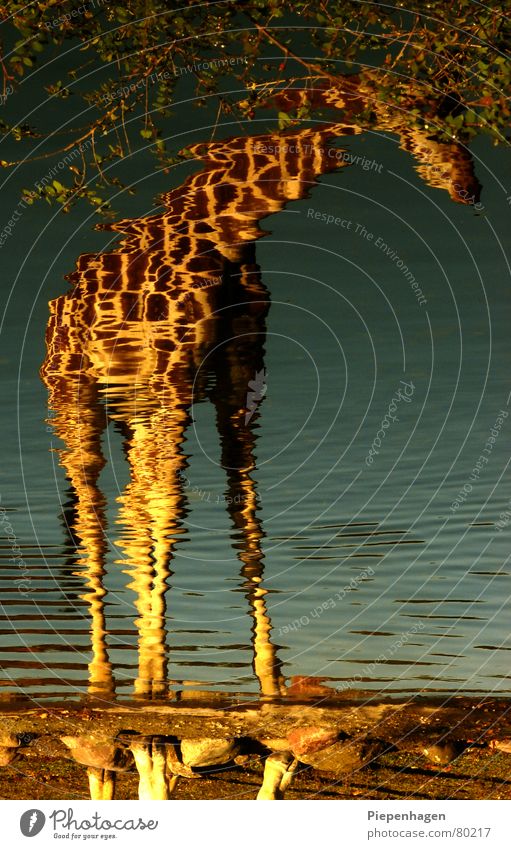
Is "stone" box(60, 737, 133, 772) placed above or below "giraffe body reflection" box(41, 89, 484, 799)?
below

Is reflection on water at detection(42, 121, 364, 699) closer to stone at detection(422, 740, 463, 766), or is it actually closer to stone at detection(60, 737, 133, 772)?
stone at detection(60, 737, 133, 772)

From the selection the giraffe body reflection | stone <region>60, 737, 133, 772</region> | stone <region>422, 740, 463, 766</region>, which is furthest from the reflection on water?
stone <region>422, 740, 463, 766</region>

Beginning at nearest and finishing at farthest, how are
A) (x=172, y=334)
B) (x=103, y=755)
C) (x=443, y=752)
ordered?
1. (x=103, y=755)
2. (x=443, y=752)
3. (x=172, y=334)

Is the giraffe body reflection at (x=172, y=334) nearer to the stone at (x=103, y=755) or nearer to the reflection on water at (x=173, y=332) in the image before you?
the reflection on water at (x=173, y=332)

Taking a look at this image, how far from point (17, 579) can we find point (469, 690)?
272cm

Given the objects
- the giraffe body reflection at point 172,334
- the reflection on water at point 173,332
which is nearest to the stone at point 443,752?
the giraffe body reflection at point 172,334

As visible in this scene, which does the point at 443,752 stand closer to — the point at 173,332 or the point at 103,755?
the point at 103,755

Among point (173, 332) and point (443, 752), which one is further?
point (173, 332)

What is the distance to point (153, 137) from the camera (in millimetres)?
8289

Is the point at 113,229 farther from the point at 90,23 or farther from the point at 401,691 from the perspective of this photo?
the point at 401,691

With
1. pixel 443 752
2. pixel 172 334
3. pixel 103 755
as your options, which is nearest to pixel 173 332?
pixel 172 334

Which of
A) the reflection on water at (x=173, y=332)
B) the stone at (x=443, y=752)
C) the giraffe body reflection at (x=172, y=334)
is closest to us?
the stone at (x=443, y=752)

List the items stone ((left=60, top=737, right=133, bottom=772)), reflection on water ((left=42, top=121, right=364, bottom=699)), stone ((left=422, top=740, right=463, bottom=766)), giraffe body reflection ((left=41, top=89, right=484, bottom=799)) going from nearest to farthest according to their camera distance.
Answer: stone ((left=60, top=737, right=133, bottom=772)) < stone ((left=422, top=740, right=463, bottom=766)) < giraffe body reflection ((left=41, top=89, right=484, bottom=799)) < reflection on water ((left=42, top=121, right=364, bottom=699))

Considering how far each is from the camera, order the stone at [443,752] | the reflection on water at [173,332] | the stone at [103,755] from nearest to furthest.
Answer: the stone at [103,755], the stone at [443,752], the reflection on water at [173,332]
